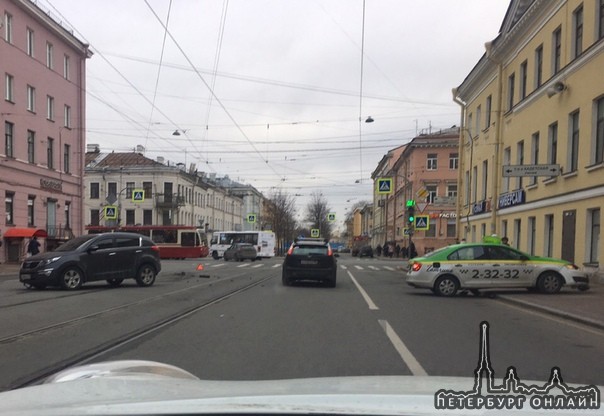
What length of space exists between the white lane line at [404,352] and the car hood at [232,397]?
3.53 meters

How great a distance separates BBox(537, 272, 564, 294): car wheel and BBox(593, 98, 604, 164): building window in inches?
205

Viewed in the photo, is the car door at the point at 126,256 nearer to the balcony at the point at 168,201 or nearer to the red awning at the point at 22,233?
the red awning at the point at 22,233

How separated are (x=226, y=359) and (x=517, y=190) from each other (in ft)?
69.8

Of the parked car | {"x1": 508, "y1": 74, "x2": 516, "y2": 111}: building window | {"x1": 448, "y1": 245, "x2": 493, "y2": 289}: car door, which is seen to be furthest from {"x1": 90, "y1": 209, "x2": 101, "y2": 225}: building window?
{"x1": 448, "y1": 245, "x2": 493, "y2": 289}: car door

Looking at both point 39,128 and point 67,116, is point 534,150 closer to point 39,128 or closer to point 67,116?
point 39,128

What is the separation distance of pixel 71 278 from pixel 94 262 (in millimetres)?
764

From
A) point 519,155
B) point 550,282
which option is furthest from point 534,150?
point 550,282

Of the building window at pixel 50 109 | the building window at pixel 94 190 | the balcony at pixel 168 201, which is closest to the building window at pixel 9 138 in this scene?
the building window at pixel 50 109

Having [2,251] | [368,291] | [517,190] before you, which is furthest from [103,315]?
[2,251]

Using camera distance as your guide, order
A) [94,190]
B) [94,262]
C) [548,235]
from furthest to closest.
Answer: [94,190] < [548,235] < [94,262]

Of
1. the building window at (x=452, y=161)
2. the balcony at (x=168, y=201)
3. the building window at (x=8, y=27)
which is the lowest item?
the balcony at (x=168, y=201)

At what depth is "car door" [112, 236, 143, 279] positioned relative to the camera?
15.8 m

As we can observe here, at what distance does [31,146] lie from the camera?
31500 millimetres

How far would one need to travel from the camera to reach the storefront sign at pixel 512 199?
77.8 ft
